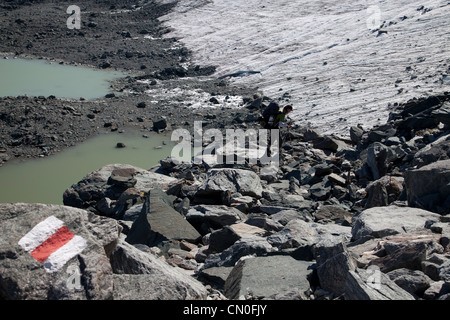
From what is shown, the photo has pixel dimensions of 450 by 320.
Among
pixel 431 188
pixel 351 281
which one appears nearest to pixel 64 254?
pixel 351 281

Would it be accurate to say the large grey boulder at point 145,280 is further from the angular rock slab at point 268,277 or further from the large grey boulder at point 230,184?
the large grey boulder at point 230,184

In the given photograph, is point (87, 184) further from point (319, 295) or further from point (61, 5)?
point (61, 5)

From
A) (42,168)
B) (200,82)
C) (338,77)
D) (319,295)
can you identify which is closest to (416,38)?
(338,77)

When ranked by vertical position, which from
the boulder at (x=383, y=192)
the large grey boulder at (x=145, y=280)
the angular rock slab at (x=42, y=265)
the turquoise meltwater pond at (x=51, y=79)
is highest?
the turquoise meltwater pond at (x=51, y=79)

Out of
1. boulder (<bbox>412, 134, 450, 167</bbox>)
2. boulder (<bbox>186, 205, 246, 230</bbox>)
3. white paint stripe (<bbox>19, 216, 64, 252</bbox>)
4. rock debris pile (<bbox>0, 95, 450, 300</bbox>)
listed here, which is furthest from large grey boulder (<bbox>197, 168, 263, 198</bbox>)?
white paint stripe (<bbox>19, 216, 64, 252</bbox>)

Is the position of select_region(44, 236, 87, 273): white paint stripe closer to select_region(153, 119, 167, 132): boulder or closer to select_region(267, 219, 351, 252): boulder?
select_region(267, 219, 351, 252): boulder

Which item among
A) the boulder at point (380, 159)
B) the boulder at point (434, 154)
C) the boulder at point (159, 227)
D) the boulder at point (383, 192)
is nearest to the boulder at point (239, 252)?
the boulder at point (159, 227)
